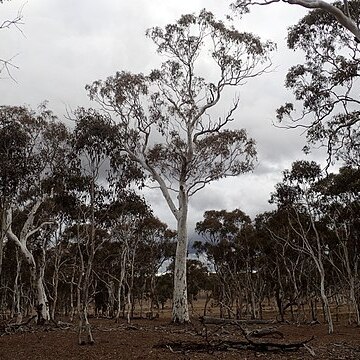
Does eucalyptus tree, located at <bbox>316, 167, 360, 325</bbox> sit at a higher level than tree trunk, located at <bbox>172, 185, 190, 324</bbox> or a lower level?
higher

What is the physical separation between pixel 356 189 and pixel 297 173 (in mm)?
2612

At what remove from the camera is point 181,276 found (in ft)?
61.5

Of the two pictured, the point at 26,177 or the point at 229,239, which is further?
the point at 229,239

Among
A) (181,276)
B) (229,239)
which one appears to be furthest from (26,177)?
(229,239)

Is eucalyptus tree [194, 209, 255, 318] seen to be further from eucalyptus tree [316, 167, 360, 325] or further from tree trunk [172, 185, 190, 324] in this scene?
tree trunk [172, 185, 190, 324]

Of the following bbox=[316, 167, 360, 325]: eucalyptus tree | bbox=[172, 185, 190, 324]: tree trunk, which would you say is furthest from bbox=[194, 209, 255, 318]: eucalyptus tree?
bbox=[172, 185, 190, 324]: tree trunk

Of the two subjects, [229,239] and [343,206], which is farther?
[229,239]

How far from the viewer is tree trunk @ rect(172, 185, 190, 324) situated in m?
18.5

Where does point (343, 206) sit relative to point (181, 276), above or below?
above

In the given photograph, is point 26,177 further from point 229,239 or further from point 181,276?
point 229,239

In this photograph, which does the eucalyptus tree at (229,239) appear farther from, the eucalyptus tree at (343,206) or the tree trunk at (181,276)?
the tree trunk at (181,276)

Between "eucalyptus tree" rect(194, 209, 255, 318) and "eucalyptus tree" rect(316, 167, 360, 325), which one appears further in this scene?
"eucalyptus tree" rect(194, 209, 255, 318)

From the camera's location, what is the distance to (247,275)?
31625 mm

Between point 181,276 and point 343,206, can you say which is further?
point 343,206
